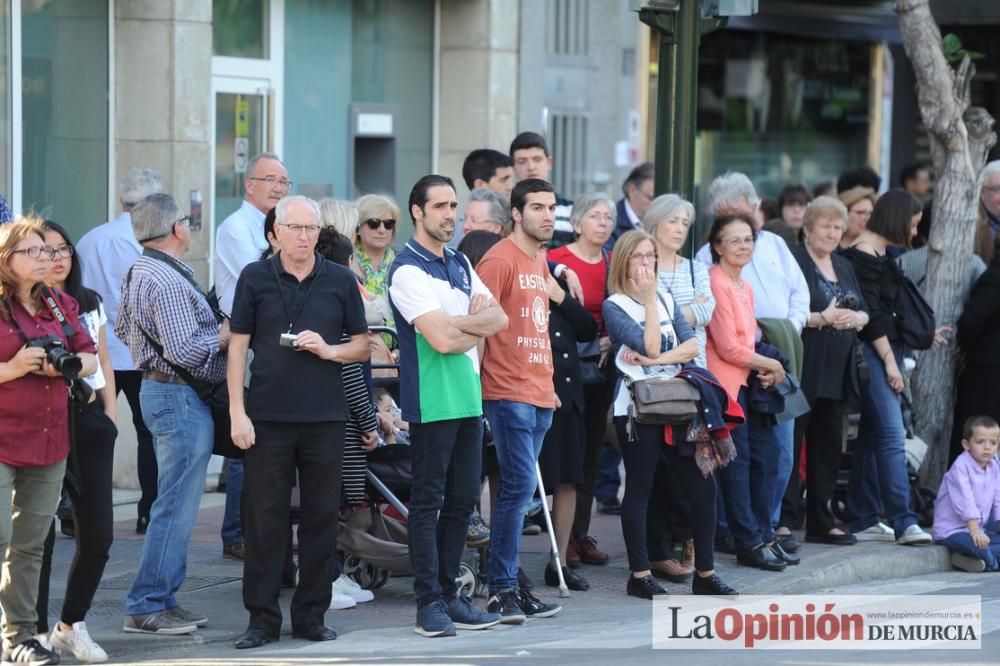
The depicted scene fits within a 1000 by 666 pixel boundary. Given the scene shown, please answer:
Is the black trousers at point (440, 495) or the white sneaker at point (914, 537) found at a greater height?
the black trousers at point (440, 495)

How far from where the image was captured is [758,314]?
9.55 m

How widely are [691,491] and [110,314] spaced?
3504 mm

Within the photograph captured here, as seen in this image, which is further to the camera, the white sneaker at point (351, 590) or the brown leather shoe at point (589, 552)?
the brown leather shoe at point (589, 552)

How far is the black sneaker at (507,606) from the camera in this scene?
25.7ft

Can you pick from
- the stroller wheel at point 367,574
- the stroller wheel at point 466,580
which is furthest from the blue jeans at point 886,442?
the stroller wheel at point 367,574

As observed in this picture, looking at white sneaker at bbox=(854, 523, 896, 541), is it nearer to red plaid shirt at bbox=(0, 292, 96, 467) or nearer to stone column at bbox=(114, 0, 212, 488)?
stone column at bbox=(114, 0, 212, 488)

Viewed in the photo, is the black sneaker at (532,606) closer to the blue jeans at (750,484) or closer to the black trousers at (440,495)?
the black trousers at (440,495)

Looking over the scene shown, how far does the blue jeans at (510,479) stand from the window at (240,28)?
525cm

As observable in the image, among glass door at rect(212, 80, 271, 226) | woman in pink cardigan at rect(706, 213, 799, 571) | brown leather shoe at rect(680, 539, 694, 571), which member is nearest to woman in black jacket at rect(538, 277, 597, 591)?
brown leather shoe at rect(680, 539, 694, 571)

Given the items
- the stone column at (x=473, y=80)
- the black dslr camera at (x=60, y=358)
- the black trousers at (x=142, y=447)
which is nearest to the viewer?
the black dslr camera at (x=60, y=358)

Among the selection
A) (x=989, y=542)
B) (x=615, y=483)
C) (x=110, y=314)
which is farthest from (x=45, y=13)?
(x=989, y=542)

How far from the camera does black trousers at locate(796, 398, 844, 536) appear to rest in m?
10.0

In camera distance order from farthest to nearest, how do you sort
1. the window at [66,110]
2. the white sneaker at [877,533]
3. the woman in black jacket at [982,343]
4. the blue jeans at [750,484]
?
1. the window at [66,110]
2. the woman in black jacket at [982,343]
3. the white sneaker at [877,533]
4. the blue jeans at [750,484]

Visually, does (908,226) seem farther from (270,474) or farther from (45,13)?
(45,13)
